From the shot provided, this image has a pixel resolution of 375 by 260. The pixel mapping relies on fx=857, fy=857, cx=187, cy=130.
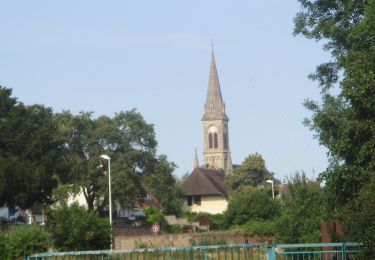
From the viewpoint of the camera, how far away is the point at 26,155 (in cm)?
6075

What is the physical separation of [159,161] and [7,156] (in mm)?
19232

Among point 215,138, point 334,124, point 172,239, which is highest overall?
point 215,138

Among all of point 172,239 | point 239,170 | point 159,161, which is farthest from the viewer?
point 239,170

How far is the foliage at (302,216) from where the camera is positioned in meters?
30.8

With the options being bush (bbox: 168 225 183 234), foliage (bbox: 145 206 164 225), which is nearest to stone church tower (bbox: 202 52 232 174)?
foliage (bbox: 145 206 164 225)

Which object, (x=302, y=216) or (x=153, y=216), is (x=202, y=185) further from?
(x=302, y=216)

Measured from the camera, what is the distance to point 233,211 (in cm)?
5959

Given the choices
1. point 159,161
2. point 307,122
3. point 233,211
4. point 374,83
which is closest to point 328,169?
point 374,83

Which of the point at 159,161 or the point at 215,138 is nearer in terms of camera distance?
the point at 159,161

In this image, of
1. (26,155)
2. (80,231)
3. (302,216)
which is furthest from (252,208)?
(80,231)

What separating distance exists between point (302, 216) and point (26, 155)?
1278 inches

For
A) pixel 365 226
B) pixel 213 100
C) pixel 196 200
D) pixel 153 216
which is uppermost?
pixel 213 100

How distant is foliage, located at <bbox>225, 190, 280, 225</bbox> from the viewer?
57844 millimetres

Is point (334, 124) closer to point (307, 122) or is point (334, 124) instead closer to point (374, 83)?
point (307, 122)
